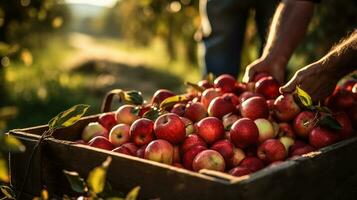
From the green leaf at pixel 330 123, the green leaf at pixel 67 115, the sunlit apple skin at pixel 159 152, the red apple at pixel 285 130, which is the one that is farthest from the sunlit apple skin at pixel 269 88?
the green leaf at pixel 67 115

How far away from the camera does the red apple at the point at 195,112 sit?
2.65 metres

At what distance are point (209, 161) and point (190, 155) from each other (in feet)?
0.42

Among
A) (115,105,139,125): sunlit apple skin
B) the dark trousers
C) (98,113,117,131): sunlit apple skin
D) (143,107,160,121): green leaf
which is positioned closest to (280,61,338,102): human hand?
(143,107,160,121): green leaf

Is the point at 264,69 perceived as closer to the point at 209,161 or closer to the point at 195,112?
the point at 195,112

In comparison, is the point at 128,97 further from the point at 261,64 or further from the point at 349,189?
the point at 349,189

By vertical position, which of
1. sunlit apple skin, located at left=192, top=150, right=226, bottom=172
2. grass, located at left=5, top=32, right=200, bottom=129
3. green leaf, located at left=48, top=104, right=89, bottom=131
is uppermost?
green leaf, located at left=48, top=104, right=89, bottom=131

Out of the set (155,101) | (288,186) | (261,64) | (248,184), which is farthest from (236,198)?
(261,64)

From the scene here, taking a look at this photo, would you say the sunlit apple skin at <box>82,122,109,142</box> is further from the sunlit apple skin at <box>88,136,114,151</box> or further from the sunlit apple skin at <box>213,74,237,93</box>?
the sunlit apple skin at <box>213,74,237,93</box>

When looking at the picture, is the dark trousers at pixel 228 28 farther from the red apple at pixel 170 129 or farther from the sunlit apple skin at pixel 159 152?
the sunlit apple skin at pixel 159 152

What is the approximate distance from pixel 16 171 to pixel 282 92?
3.86ft

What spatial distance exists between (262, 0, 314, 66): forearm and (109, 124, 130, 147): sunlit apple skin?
1.02 meters

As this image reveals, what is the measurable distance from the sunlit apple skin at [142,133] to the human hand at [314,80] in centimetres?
63

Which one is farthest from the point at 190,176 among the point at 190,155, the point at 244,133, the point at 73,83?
the point at 73,83

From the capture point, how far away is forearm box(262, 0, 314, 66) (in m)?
3.17
